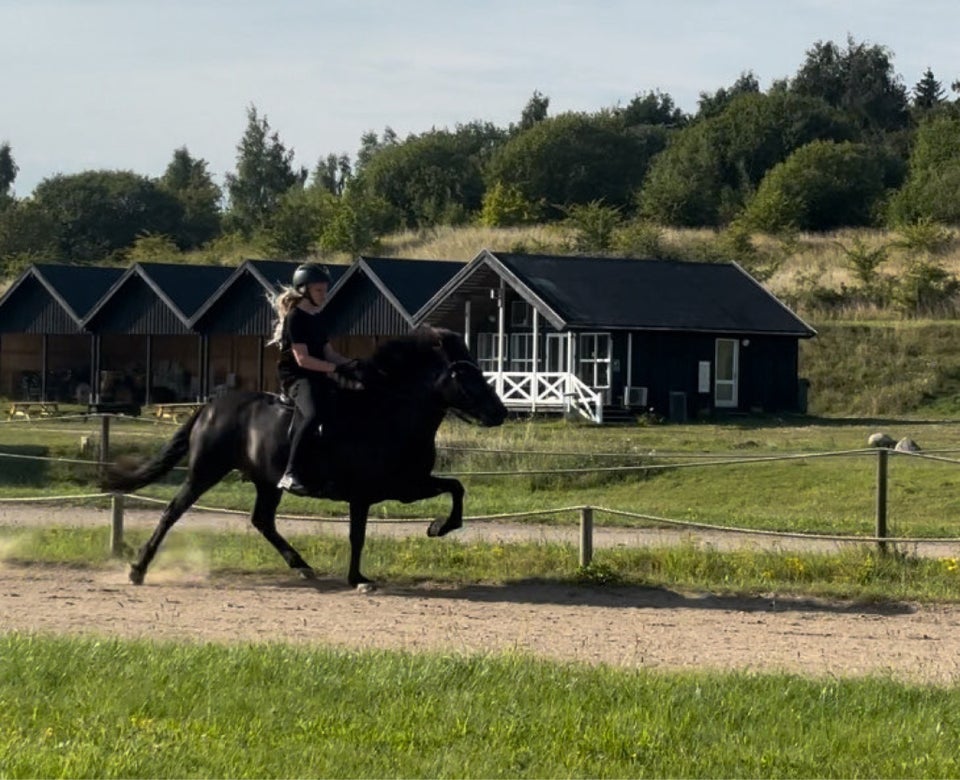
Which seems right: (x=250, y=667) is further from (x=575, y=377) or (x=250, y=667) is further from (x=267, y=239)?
(x=267, y=239)

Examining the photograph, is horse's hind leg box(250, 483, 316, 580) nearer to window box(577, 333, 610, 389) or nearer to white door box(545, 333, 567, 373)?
window box(577, 333, 610, 389)

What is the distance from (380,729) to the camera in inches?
369

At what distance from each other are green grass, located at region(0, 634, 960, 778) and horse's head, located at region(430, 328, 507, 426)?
4.54 m

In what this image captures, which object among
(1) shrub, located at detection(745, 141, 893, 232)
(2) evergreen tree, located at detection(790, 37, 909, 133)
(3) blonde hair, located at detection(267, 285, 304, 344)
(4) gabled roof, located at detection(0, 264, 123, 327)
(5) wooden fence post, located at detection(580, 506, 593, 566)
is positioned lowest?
(5) wooden fence post, located at detection(580, 506, 593, 566)

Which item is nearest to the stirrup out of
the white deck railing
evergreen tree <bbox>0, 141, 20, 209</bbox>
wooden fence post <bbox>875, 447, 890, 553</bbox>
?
wooden fence post <bbox>875, 447, 890, 553</bbox>

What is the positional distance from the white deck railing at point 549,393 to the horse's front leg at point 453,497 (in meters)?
34.6

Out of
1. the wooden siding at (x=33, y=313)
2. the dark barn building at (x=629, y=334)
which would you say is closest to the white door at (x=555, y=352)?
the dark barn building at (x=629, y=334)

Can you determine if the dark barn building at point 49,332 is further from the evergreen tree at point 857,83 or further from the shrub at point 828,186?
the evergreen tree at point 857,83

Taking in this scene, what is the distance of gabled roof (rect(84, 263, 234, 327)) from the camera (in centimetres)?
6384

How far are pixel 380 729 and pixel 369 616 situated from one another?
503cm

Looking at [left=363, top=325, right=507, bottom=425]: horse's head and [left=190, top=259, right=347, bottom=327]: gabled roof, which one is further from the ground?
[left=190, top=259, right=347, bottom=327]: gabled roof

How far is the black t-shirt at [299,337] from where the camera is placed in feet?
51.7

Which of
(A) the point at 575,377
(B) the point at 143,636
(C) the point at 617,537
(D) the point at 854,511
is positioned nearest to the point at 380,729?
(B) the point at 143,636

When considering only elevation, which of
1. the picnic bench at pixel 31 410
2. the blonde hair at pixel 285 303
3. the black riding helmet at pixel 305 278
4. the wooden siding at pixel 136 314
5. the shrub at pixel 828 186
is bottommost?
the picnic bench at pixel 31 410
